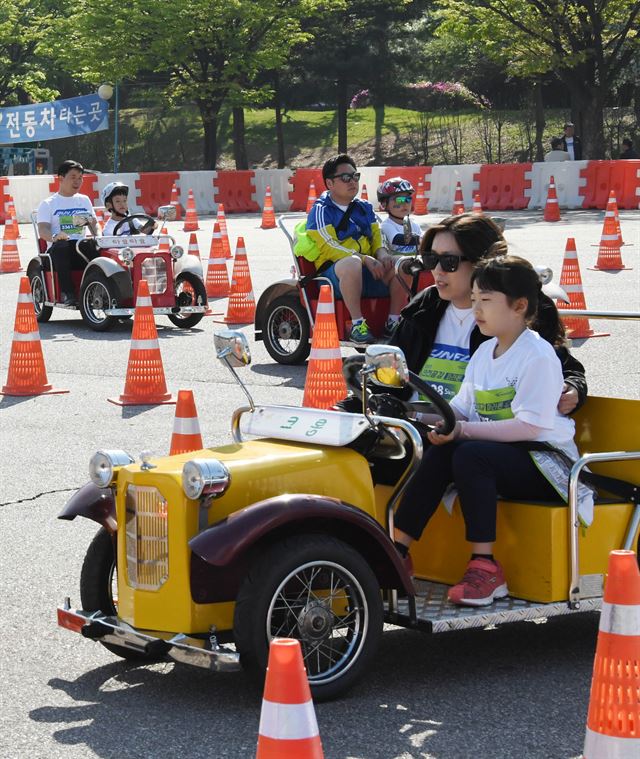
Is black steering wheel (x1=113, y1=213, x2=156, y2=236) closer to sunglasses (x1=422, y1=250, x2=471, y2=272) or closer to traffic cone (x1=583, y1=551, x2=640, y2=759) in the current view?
sunglasses (x1=422, y1=250, x2=471, y2=272)

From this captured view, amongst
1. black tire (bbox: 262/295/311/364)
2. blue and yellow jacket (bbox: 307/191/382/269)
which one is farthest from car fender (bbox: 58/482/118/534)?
black tire (bbox: 262/295/311/364)

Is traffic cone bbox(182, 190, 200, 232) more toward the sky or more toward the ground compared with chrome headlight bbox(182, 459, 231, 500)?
more toward the sky

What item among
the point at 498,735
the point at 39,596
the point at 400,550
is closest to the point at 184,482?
the point at 400,550

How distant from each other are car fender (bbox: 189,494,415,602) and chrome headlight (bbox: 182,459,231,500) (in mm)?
99

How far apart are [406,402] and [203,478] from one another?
36.5 inches

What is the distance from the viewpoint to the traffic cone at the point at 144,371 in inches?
396

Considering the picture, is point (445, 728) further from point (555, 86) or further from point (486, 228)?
point (555, 86)

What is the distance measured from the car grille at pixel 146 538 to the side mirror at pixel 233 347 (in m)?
0.60

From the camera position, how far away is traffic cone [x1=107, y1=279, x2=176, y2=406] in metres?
10.1

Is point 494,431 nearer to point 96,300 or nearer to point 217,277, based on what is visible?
point 96,300

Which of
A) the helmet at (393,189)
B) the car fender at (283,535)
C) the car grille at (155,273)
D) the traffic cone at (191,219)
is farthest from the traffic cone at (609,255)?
the car fender at (283,535)

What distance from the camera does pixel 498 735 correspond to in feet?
13.6

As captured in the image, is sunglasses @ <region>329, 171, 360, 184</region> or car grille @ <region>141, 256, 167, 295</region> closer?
sunglasses @ <region>329, 171, 360, 184</region>

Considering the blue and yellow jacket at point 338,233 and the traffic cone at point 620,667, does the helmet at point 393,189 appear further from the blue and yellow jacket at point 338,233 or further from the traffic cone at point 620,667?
the traffic cone at point 620,667
